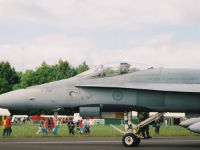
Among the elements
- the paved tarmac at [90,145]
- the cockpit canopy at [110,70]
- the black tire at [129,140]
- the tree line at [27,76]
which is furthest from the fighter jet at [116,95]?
the tree line at [27,76]

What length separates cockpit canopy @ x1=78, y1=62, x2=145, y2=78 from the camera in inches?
642

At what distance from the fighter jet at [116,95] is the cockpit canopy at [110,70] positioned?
177mm

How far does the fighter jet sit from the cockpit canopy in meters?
0.18

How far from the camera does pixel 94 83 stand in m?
16.1

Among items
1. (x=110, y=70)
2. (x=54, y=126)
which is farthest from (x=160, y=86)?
(x=54, y=126)

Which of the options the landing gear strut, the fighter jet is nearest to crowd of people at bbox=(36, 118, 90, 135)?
the landing gear strut

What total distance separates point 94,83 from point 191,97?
11.2 feet

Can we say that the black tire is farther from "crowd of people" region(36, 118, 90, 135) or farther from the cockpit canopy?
"crowd of people" region(36, 118, 90, 135)

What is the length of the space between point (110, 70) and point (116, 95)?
1.00 m

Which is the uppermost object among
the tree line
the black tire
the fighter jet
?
the tree line

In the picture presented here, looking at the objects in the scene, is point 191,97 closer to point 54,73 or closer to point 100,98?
point 100,98

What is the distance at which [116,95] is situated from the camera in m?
15.9

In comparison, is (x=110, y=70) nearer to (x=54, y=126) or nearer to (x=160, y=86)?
(x=160, y=86)

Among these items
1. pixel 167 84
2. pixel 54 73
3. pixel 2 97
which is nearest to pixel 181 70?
pixel 167 84
